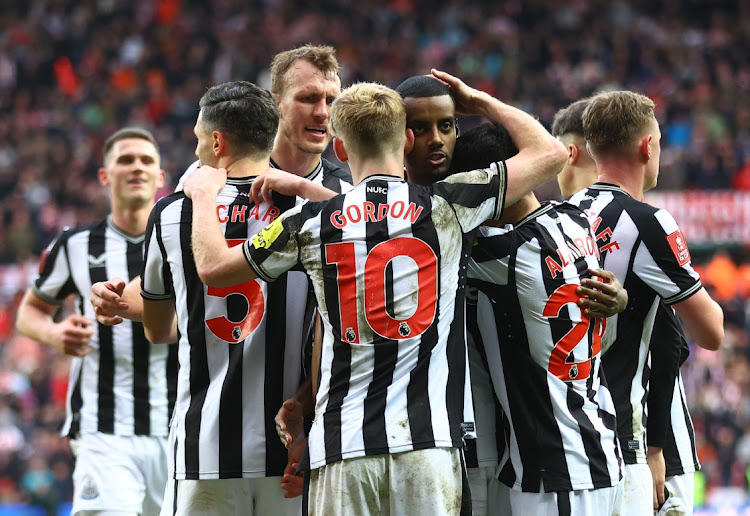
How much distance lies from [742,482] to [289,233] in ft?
41.3

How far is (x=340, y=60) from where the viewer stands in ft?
74.4

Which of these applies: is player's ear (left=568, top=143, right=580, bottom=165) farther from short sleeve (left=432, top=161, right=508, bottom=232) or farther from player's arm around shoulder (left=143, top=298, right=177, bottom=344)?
player's arm around shoulder (left=143, top=298, right=177, bottom=344)

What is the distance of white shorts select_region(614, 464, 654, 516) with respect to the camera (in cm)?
459

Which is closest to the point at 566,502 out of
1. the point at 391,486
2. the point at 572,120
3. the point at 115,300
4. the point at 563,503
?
the point at 563,503

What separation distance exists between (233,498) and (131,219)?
9.80 feet

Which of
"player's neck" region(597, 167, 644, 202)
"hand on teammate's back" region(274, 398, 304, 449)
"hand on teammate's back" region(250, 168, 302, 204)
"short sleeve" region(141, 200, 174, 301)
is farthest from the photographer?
"player's neck" region(597, 167, 644, 202)

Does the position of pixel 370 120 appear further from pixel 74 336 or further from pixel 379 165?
pixel 74 336

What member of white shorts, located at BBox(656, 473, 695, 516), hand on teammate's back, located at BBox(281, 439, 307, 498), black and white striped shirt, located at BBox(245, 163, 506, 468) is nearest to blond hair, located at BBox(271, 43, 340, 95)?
black and white striped shirt, located at BBox(245, 163, 506, 468)

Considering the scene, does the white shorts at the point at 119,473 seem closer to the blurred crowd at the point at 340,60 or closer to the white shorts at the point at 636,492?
the white shorts at the point at 636,492

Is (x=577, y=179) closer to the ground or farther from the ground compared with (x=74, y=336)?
farther from the ground

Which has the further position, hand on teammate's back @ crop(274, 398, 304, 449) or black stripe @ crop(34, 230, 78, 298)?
black stripe @ crop(34, 230, 78, 298)

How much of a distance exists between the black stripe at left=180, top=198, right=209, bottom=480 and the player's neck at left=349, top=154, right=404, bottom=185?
87 cm

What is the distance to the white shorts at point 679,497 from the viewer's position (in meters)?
5.21

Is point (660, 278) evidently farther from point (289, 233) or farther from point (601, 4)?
point (601, 4)
